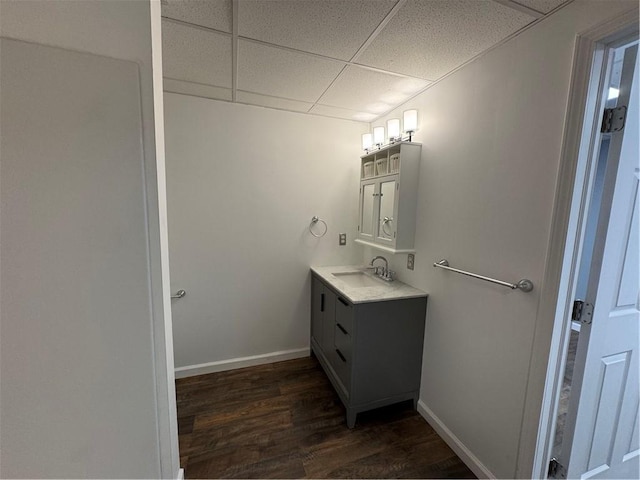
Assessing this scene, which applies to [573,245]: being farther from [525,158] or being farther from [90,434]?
[90,434]

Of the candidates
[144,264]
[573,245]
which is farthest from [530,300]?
[144,264]

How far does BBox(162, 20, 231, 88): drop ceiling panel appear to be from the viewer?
1.29m

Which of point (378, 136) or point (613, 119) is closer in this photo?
point (613, 119)

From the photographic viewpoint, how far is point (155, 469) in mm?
1095

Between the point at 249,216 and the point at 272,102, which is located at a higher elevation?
the point at 272,102

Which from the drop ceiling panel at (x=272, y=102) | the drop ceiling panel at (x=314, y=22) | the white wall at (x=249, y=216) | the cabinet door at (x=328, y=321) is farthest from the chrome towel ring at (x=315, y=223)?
the drop ceiling panel at (x=314, y=22)

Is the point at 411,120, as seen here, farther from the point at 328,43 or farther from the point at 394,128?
the point at 328,43

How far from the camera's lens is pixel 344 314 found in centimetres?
180

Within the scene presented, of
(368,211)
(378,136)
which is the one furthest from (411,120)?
(368,211)

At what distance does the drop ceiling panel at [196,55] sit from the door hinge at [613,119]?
5.58ft

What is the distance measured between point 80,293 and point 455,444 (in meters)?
2.06

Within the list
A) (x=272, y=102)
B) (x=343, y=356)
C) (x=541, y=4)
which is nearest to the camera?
(x=541, y=4)

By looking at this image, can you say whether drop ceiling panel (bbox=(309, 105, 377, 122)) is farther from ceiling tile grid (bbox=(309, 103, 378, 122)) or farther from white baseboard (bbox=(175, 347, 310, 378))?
white baseboard (bbox=(175, 347, 310, 378))

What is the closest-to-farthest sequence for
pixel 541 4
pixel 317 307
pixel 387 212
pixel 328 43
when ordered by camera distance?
pixel 541 4
pixel 328 43
pixel 387 212
pixel 317 307
